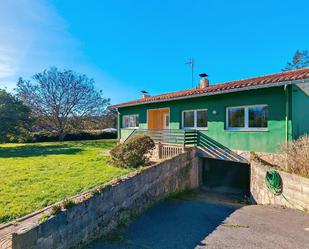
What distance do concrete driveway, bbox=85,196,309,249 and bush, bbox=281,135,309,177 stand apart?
5.07 ft

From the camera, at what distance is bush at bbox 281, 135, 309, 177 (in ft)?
25.6

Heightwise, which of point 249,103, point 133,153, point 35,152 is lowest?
point 35,152

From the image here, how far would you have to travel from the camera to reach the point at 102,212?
5707mm

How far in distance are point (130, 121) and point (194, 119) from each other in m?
7.91

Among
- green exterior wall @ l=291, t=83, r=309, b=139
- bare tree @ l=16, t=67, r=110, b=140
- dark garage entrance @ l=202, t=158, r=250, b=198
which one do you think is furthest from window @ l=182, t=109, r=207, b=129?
bare tree @ l=16, t=67, r=110, b=140

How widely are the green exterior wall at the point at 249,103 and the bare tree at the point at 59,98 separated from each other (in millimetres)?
22048

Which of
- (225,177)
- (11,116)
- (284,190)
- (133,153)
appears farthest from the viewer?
(11,116)

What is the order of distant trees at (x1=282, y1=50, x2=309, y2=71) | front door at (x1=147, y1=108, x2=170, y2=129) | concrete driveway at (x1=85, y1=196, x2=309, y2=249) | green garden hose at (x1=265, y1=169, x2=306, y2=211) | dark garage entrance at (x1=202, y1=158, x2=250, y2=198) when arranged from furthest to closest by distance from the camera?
distant trees at (x1=282, y1=50, x2=309, y2=71) → front door at (x1=147, y1=108, x2=170, y2=129) → dark garage entrance at (x1=202, y1=158, x2=250, y2=198) → green garden hose at (x1=265, y1=169, x2=306, y2=211) → concrete driveway at (x1=85, y1=196, x2=309, y2=249)

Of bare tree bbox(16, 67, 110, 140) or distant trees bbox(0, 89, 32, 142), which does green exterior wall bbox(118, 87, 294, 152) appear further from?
bare tree bbox(16, 67, 110, 140)

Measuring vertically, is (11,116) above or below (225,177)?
above

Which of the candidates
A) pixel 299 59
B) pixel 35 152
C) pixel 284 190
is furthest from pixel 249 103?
pixel 299 59

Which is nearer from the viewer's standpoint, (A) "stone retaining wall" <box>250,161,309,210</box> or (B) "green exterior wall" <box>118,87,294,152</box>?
(A) "stone retaining wall" <box>250,161,309,210</box>

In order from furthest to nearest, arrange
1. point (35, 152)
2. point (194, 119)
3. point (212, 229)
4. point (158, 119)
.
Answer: point (158, 119), point (35, 152), point (194, 119), point (212, 229)

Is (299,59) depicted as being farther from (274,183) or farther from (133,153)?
(133,153)
